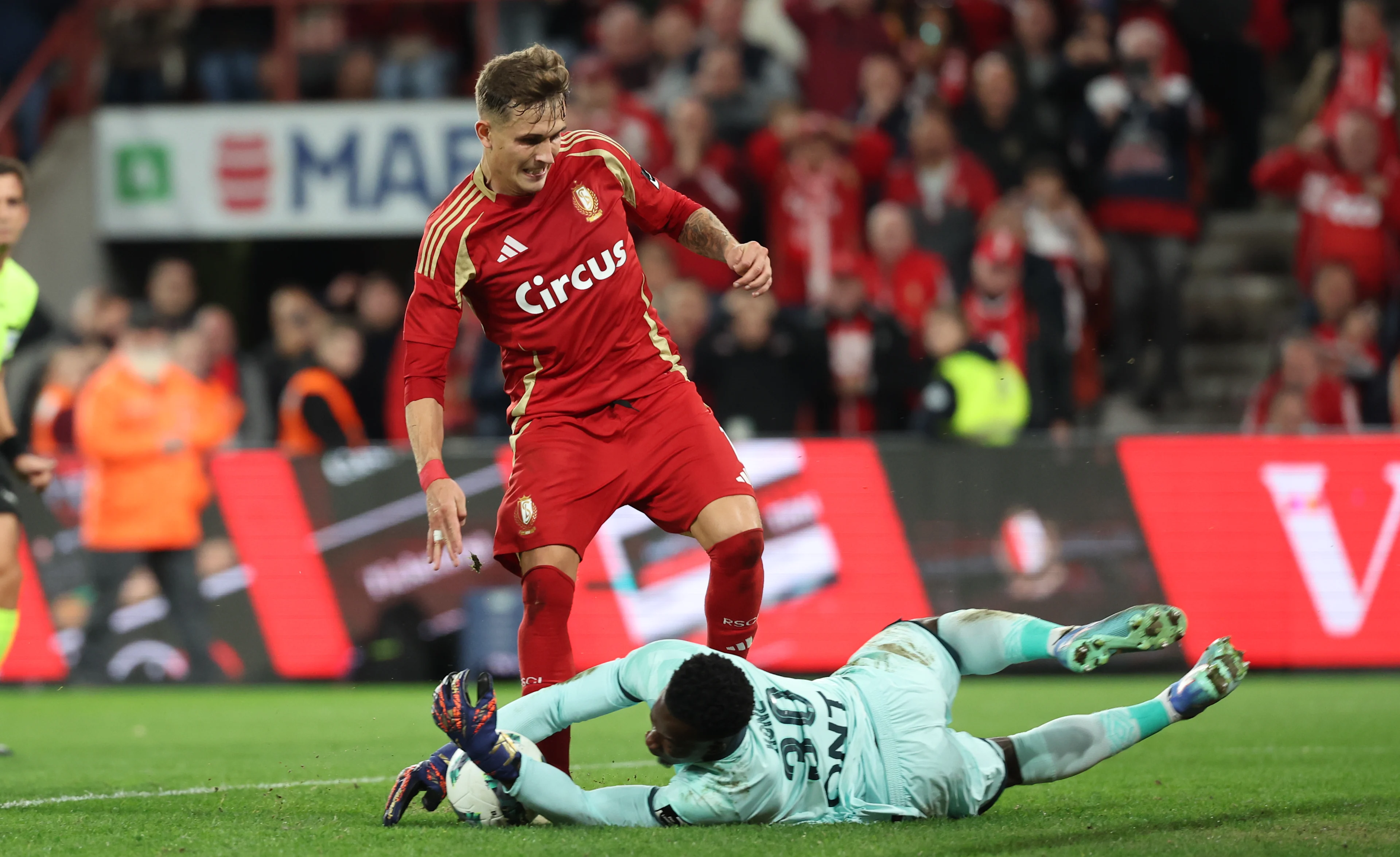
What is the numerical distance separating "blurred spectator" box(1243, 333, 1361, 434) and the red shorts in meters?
6.87

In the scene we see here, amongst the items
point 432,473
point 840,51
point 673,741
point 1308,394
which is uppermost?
point 840,51

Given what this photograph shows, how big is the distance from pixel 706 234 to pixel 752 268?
0.45 m

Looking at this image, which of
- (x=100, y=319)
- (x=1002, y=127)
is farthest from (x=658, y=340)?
(x=100, y=319)

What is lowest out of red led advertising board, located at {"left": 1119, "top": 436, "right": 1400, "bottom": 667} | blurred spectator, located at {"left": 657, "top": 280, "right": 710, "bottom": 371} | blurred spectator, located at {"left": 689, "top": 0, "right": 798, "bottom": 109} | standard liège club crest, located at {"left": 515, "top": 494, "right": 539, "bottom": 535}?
red led advertising board, located at {"left": 1119, "top": 436, "right": 1400, "bottom": 667}

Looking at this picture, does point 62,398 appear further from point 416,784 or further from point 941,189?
point 416,784

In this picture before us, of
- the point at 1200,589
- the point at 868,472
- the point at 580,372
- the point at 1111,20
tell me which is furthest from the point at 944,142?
the point at 580,372

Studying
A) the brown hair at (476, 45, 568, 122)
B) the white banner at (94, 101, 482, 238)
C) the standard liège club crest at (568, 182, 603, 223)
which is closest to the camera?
the brown hair at (476, 45, 568, 122)

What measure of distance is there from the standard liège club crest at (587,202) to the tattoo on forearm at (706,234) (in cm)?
33

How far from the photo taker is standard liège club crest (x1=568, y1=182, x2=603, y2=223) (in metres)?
5.90

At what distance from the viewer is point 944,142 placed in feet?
42.4

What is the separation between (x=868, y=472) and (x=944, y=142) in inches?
117

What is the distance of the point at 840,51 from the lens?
46.4 ft

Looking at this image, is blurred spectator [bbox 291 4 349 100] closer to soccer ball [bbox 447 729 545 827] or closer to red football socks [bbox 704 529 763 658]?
red football socks [bbox 704 529 763 658]

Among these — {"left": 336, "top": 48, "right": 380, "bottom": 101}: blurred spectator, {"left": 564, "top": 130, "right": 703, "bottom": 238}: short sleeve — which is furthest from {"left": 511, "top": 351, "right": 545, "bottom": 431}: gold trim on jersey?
{"left": 336, "top": 48, "right": 380, "bottom": 101}: blurred spectator
